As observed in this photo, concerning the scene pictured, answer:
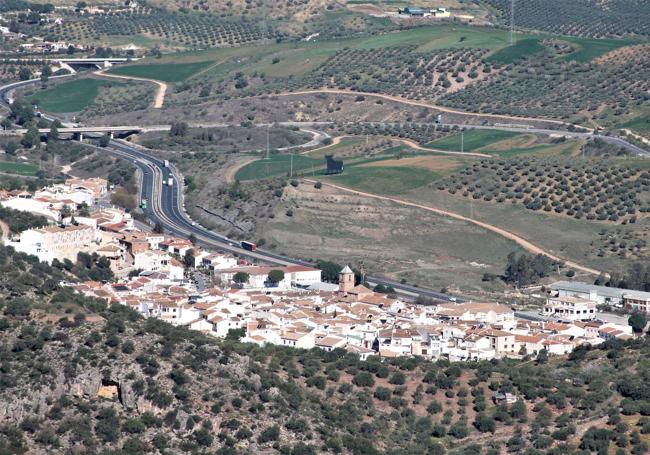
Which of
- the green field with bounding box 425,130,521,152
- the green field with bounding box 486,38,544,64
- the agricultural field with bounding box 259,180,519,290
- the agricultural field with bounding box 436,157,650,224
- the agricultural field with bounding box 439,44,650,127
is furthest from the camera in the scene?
the green field with bounding box 486,38,544,64

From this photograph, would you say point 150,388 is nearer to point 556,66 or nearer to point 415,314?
point 415,314

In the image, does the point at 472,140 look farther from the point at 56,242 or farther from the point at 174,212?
the point at 56,242

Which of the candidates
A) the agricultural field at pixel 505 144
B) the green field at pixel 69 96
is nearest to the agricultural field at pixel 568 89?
the agricultural field at pixel 505 144

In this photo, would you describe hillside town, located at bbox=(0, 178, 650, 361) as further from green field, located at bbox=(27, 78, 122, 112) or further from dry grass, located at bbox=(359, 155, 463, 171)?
green field, located at bbox=(27, 78, 122, 112)

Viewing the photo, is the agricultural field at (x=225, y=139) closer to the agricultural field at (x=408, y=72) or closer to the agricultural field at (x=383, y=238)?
the agricultural field at (x=408, y=72)

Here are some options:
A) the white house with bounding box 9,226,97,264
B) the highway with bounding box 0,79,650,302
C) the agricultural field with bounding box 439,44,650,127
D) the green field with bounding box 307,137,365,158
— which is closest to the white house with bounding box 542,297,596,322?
the highway with bounding box 0,79,650,302
